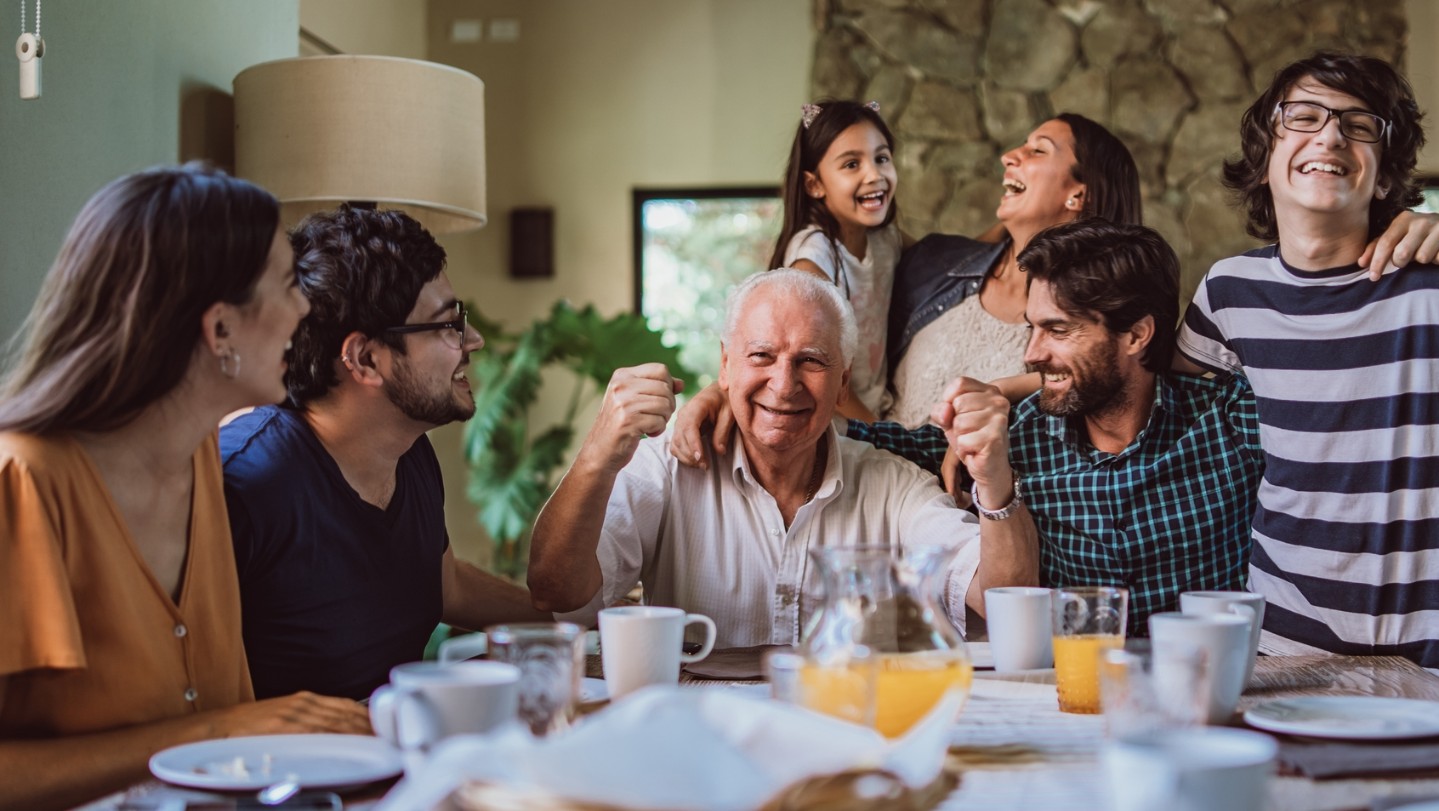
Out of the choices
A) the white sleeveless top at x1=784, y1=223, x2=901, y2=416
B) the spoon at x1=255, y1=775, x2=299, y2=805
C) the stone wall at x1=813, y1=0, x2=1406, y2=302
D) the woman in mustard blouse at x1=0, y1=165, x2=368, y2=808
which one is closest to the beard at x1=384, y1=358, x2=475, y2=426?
the woman in mustard blouse at x1=0, y1=165, x2=368, y2=808

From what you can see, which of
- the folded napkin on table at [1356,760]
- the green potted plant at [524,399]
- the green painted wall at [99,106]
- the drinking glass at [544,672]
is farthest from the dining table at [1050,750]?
the green potted plant at [524,399]

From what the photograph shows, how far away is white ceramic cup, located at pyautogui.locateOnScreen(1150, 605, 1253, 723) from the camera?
123cm

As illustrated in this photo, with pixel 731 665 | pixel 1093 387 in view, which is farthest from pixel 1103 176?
pixel 731 665

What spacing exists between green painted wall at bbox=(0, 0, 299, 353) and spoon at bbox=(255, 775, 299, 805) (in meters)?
1.65

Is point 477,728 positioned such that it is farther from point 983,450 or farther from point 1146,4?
point 1146,4

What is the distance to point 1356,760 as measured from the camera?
43.9 inches

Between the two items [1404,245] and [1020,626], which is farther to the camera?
[1404,245]

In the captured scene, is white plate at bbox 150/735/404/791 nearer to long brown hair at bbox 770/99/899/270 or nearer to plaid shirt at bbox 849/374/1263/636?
plaid shirt at bbox 849/374/1263/636

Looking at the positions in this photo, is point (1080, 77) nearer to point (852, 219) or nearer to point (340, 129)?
point (852, 219)

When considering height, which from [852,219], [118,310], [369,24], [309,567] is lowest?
[309,567]

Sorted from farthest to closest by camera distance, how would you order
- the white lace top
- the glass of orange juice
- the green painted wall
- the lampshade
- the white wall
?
the white wall, the lampshade, the white lace top, the green painted wall, the glass of orange juice

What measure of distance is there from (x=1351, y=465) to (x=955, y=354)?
0.90m

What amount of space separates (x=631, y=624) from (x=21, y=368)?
0.67m

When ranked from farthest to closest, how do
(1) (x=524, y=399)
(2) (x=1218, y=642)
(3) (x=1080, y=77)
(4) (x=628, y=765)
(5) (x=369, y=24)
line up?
1. (3) (x=1080, y=77)
2. (5) (x=369, y=24)
3. (1) (x=524, y=399)
4. (2) (x=1218, y=642)
5. (4) (x=628, y=765)
